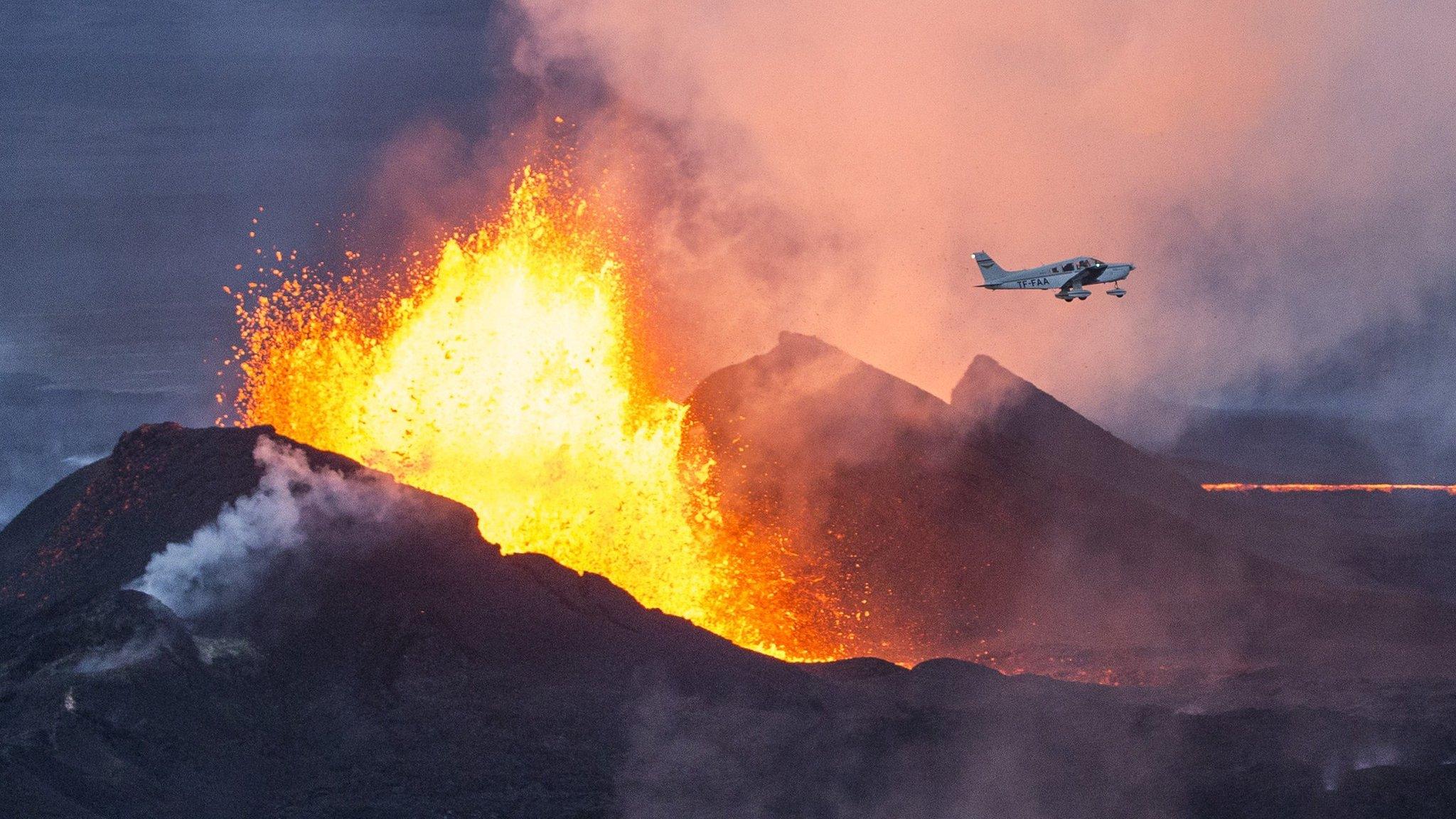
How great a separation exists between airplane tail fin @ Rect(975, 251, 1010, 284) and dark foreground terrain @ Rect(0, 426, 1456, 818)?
18.2 meters

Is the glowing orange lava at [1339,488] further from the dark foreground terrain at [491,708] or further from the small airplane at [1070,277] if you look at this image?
the dark foreground terrain at [491,708]

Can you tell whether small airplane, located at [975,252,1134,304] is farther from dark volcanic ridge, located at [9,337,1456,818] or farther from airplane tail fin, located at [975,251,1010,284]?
dark volcanic ridge, located at [9,337,1456,818]

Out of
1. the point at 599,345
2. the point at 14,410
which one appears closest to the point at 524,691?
the point at 599,345

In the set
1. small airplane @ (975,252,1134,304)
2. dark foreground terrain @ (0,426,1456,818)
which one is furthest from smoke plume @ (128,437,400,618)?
small airplane @ (975,252,1134,304)

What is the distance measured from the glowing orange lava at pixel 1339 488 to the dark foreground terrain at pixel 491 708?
82.1 feet

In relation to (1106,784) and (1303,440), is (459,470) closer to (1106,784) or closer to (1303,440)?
(1106,784)

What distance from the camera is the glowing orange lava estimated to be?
190 feet

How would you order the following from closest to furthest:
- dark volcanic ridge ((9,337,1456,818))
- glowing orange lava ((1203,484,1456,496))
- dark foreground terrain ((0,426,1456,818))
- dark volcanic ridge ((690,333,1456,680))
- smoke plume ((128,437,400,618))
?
dark foreground terrain ((0,426,1456,818)), dark volcanic ridge ((9,337,1456,818)), smoke plume ((128,437,400,618)), dark volcanic ridge ((690,333,1456,680)), glowing orange lava ((1203,484,1456,496))

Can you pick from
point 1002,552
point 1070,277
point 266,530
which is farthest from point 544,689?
point 1070,277

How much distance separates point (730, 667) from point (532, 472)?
31.7 feet

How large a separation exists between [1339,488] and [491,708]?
40.7 metres

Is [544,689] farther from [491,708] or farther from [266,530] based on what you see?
[266,530]

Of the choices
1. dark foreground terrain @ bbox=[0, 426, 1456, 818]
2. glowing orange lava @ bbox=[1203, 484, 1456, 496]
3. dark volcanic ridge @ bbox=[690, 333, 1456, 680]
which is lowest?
dark foreground terrain @ bbox=[0, 426, 1456, 818]

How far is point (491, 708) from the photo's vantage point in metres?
28.7
